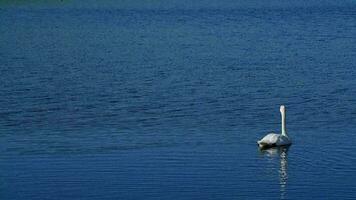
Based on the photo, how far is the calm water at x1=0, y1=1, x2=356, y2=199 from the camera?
25.6 metres

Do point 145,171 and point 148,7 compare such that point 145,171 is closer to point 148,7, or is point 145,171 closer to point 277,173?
point 277,173

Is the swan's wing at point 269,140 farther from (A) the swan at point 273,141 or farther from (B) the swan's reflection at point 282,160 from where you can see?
(B) the swan's reflection at point 282,160

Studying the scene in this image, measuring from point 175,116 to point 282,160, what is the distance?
24.1ft

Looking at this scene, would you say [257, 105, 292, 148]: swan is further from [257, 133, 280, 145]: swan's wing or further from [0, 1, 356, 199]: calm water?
[0, 1, 356, 199]: calm water

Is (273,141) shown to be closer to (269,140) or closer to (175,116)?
(269,140)

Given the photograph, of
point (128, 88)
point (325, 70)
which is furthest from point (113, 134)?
point (325, 70)

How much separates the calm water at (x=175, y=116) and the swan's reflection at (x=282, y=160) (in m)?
0.03

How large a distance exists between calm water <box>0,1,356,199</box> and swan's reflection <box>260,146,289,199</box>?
0.03 metres

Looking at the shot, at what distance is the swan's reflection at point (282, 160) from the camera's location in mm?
25312

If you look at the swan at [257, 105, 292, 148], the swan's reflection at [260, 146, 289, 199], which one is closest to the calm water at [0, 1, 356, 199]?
the swan's reflection at [260, 146, 289, 199]

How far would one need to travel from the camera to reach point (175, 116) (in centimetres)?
3503

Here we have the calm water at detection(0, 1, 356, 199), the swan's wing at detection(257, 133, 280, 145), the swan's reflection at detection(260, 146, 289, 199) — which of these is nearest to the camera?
the swan's reflection at detection(260, 146, 289, 199)

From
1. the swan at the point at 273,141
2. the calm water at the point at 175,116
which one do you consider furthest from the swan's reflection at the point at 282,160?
the swan at the point at 273,141

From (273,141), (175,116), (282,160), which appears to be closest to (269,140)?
(273,141)
